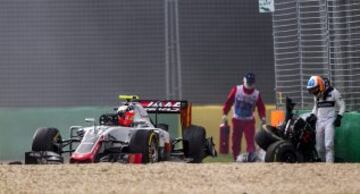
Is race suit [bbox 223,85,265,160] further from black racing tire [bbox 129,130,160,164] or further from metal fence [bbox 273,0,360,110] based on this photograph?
black racing tire [bbox 129,130,160,164]


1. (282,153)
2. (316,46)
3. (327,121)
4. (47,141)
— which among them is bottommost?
(282,153)

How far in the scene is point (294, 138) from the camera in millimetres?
15734

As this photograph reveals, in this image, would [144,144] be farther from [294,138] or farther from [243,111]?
[243,111]

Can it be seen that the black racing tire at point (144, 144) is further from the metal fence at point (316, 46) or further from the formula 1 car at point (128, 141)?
the metal fence at point (316, 46)

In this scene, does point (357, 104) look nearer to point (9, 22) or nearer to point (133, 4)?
point (133, 4)

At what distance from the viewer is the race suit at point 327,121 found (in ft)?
51.8

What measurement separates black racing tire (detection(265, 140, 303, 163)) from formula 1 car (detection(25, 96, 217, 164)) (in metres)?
1.90

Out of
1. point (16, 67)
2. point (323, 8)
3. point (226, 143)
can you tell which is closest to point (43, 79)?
Answer: point (16, 67)

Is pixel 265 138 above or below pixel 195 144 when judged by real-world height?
above

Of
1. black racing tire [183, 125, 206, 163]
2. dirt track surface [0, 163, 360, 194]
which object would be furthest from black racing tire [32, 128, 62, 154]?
dirt track surface [0, 163, 360, 194]

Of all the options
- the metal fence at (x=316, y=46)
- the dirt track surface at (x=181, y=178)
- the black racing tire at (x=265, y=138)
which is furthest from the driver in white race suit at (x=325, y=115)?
the dirt track surface at (x=181, y=178)

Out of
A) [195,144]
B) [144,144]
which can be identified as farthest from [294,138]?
[144,144]

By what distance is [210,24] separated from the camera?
23688 millimetres

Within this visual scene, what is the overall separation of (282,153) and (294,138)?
590 millimetres
